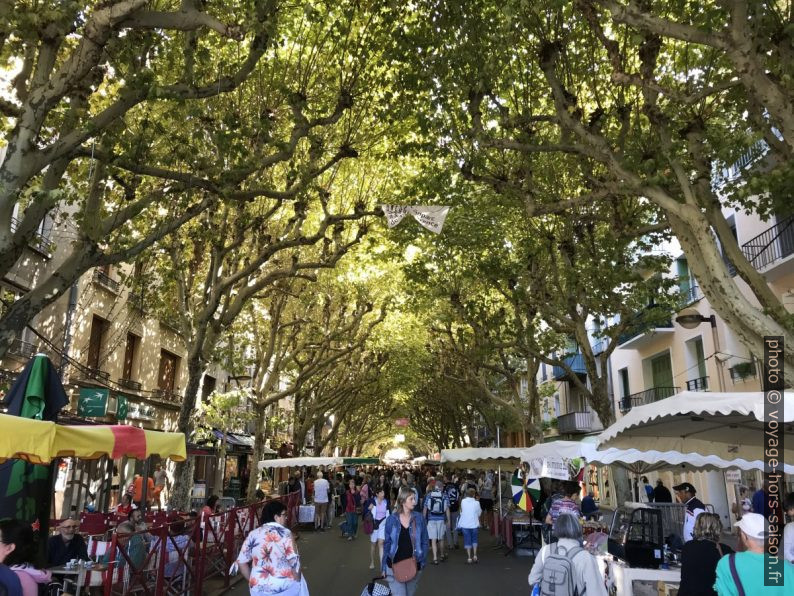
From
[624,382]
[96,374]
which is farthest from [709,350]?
[96,374]

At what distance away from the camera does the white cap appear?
12.5ft

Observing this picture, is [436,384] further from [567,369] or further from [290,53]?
[290,53]

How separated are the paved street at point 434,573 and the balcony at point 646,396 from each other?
11524 millimetres

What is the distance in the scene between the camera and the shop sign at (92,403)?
580 inches

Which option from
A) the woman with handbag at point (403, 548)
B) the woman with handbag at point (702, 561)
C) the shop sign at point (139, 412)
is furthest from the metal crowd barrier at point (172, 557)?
the shop sign at point (139, 412)

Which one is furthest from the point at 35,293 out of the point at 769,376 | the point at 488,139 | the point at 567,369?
the point at 567,369

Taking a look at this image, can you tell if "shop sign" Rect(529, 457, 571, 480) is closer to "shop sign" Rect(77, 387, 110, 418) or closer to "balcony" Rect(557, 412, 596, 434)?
"shop sign" Rect(77, 387, 110, 418)

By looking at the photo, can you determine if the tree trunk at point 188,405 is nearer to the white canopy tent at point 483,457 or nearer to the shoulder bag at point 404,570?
the shoulder bag at point 404,570

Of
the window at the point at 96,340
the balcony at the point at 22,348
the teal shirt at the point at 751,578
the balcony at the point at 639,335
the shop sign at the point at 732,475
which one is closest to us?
the teal shirt at the point at 751,578

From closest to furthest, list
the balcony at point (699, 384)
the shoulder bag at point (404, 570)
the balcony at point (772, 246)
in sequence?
the shoulder bag at point (404, 570) → the balcony at point (772, 246) → the balcony at point (699, 384)

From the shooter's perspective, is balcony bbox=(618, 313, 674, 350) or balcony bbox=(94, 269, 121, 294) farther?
balcony bbox=(618, 313, 674, 350)

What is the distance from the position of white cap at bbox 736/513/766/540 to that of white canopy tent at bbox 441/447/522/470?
1192 centimetres

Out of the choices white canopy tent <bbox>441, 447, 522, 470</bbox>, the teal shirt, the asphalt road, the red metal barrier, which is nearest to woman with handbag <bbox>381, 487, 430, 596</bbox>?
the red metal barrier

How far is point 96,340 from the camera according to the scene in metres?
18.5
